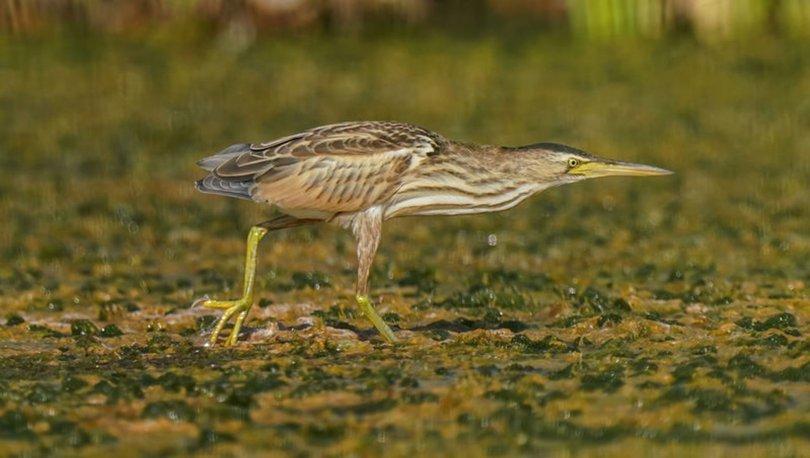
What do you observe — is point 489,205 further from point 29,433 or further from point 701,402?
point 29,433

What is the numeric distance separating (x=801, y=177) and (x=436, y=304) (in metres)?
2.57

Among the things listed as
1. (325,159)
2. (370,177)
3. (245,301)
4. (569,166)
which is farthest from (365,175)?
(569,166)

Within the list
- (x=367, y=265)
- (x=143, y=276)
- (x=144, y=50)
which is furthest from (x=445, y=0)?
(x=367, y=265)

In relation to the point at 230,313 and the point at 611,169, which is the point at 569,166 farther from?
the point at 230,313

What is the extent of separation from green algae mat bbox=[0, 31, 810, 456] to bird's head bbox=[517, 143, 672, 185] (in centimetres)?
49

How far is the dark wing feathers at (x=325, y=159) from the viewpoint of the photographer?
5680 millimetres

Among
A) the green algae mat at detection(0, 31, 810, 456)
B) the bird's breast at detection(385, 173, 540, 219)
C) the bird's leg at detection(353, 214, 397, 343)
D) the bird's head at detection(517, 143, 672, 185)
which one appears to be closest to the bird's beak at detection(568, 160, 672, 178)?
the bird's head at detection(517, 143, 672, 185)

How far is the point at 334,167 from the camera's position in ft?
18.7

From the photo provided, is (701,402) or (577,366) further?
(577,366)

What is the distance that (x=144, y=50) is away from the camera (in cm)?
1053

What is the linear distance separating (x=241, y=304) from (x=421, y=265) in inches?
54.2

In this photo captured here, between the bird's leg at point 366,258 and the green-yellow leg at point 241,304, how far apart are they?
0.34 m

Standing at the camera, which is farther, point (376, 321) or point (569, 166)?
point (569, 166)

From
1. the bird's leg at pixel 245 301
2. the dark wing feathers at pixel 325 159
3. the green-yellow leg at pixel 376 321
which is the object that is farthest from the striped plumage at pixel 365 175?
the green-yellow leg at pixel 376 321
